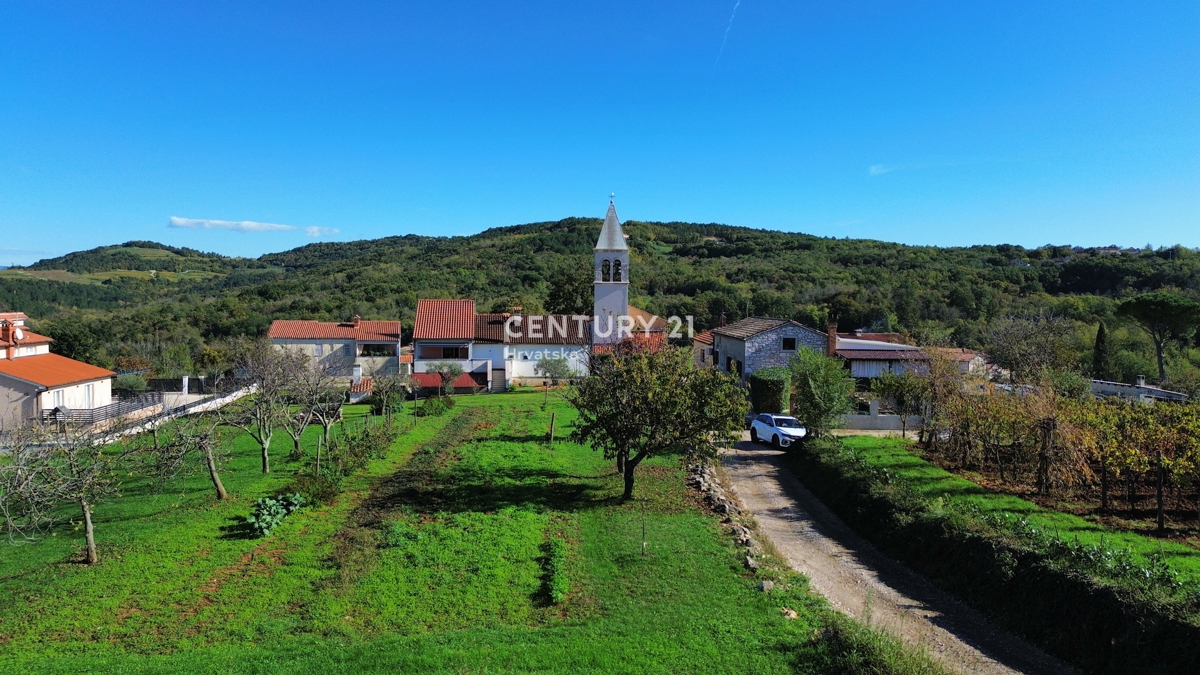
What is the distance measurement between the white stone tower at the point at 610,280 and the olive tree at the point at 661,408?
26.1 meters

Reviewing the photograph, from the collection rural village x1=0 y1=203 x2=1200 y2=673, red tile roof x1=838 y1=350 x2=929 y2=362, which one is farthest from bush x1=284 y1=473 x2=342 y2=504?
red tile roof x1=838 y1=350 x2=929 y2=362

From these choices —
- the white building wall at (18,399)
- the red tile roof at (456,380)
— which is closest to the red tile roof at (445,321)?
the red tile roof at (456,380)

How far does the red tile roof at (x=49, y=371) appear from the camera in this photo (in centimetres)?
3278

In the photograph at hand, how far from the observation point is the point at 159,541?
14.2 metres

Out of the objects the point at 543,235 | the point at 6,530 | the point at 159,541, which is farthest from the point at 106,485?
the point at 543,235

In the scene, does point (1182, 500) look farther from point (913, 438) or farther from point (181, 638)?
point (181, 638)

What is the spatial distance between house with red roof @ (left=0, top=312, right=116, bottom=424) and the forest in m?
11.6

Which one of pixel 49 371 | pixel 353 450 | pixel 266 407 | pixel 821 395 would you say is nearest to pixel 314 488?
pixel 353 450

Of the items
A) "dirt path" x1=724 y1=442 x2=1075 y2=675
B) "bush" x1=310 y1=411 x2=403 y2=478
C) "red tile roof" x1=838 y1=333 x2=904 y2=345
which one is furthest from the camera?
"red tile roof" x1=838 y1=333 x2=904 y2=345

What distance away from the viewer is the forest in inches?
2047

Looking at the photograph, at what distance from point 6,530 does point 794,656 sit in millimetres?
19435

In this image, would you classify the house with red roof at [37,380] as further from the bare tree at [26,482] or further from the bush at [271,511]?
the bush at [271,511]

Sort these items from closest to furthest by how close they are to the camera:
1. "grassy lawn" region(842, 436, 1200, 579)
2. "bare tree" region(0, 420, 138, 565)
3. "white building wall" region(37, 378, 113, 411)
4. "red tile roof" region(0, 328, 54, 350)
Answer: "bare tree" region(0, 420, 138, 565) < "grassy lawn" region(842, 436, 1200, 579) < "white building wall" region(37, 378, 113, 411) < "red tile roof" region(0, 328, 54, 350)

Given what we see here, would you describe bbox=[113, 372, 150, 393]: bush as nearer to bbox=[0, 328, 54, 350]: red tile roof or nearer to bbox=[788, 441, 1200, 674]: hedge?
bbox=[0, 328, 54, 350]: red tile roof
